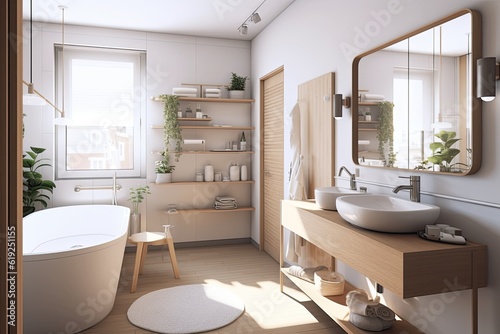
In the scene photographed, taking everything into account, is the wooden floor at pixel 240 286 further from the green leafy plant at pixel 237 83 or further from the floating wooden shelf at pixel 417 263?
the green leafy plant at pixel 237 83

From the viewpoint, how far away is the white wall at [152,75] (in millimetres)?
4258

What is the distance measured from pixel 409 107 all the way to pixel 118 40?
143 inches

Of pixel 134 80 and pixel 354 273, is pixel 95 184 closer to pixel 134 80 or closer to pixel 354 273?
pixel 134 80

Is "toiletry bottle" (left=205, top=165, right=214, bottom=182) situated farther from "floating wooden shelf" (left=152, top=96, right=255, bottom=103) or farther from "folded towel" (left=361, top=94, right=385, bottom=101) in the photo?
"folded towel" (left=361, top=94, right=385, bottom=101)

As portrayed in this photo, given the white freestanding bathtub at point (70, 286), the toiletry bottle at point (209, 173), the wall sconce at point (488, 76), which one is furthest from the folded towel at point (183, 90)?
the wall sconce at point (488, 76)

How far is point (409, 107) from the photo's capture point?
2201 millimetres

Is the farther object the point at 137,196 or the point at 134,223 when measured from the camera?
the point at 137,196

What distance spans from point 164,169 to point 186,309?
2026 mm

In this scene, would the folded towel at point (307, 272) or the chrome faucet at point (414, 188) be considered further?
the folded towel at point (307, 272)

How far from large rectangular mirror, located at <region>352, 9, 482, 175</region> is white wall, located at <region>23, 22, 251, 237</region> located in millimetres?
2626

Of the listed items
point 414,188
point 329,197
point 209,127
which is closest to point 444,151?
point 414,188

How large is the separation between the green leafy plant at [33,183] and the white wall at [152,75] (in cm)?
13

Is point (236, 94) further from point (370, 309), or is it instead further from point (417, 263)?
point (417, 263)

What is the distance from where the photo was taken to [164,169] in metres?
4.58
